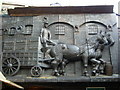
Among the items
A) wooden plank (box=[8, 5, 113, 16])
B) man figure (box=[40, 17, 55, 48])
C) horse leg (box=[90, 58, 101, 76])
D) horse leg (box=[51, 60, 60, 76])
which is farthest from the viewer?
wooden plank (box=[8, 5, 113, 16])

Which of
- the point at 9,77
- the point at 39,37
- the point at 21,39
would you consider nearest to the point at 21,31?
the point at 21,39

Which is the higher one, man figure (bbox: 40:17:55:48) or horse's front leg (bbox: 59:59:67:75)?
man figure (bbox: 40:17:55:48)

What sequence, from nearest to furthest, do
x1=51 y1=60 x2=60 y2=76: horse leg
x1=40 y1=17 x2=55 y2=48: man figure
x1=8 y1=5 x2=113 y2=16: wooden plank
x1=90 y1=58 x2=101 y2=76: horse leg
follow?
x1=90 y1=58 x2=101 y2=76: horse leg
x1=51 y1=60 x2=60 y2=76: horse leg
x1=40 y1=17 x2=55 y2=48: man figure
x1=8 y1=5 x2=113 y2=16: wooden plank

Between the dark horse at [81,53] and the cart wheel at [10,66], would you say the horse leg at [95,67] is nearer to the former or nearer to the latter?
the dark horse at [81,53]

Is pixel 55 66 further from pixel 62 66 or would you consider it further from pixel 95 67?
pixel 95 67

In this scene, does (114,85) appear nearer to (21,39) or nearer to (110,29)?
(110,29)

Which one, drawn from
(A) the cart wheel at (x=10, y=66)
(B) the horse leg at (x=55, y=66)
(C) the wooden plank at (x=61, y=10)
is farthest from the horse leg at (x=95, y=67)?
(A) the cart wheel at (x=10, y=66)

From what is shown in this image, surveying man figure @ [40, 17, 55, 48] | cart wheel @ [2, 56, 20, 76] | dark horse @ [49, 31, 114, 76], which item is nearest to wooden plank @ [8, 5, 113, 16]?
man figure @ [40, 17, 55, 48]

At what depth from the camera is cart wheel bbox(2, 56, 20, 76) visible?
761 centimetres

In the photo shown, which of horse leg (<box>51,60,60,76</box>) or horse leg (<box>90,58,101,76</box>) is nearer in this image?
horse leg (<box>90,58,101,76</box>)

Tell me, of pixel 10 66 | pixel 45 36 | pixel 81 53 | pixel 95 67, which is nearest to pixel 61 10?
pixel 45 36

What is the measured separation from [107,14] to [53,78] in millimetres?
4087

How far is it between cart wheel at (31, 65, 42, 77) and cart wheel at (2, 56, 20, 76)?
0.68 meters

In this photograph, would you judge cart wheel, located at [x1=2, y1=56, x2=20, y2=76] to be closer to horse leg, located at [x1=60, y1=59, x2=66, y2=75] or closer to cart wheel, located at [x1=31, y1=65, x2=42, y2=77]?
cart wheel, located at [x1=31, y1=65, x2=42, y2=77]
